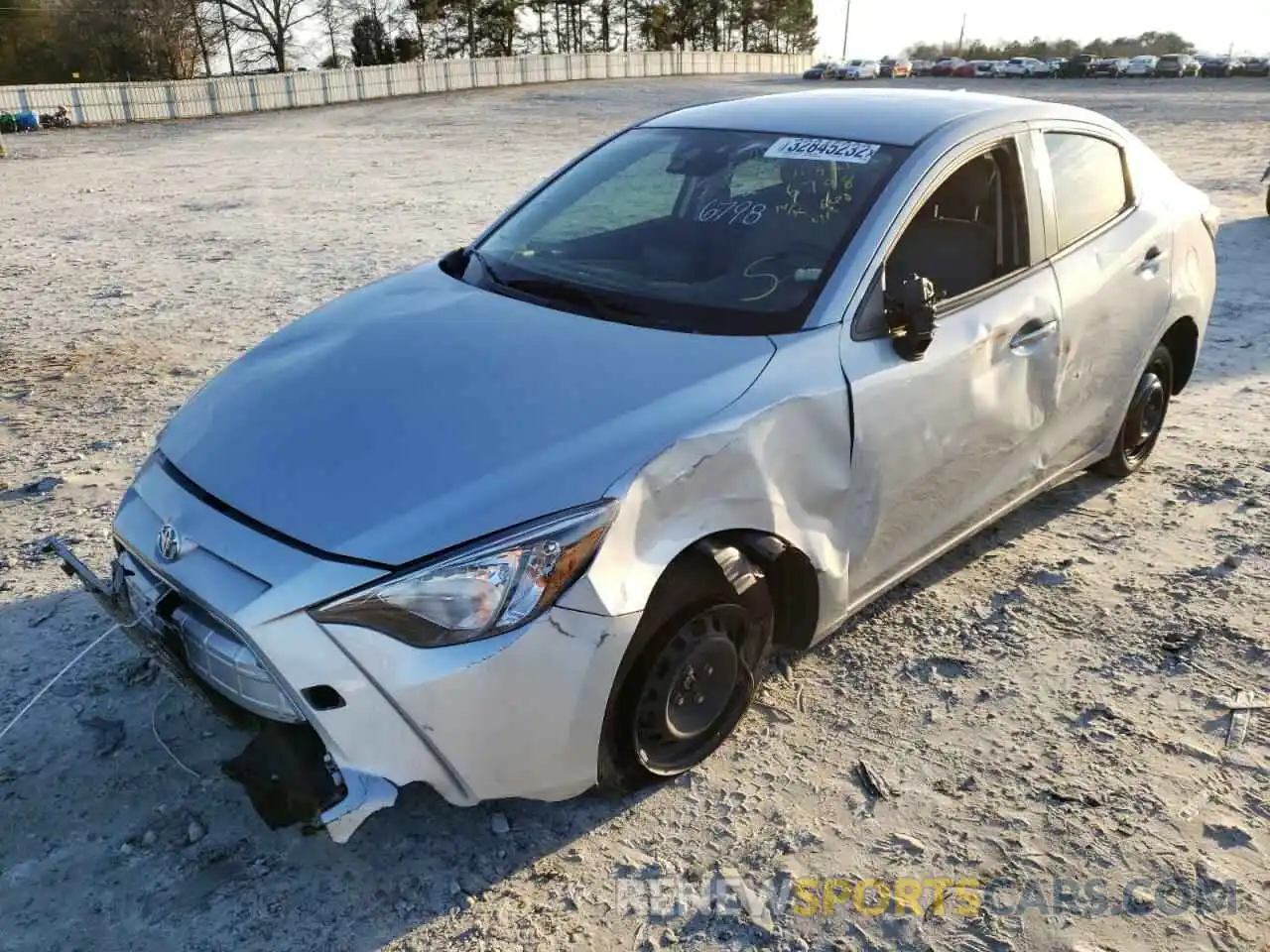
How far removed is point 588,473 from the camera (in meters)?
2.43

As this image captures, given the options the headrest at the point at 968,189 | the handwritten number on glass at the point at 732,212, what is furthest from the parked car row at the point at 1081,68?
the handwritten number on glass at the point at 732,212

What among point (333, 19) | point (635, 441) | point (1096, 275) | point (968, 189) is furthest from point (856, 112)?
point (333, 19)

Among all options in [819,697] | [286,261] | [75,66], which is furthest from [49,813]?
[75,66]

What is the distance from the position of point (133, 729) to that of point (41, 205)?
41.2 feet

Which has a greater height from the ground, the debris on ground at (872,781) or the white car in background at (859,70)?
the debris on ground at (872,781)

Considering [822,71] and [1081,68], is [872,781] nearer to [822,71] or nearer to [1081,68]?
[1081,68]

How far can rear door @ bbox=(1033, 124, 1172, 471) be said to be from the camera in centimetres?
375

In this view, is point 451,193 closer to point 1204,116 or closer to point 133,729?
point 133,729

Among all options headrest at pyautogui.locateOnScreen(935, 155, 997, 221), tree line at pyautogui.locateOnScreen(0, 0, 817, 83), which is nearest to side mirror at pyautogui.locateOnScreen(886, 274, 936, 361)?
headrest at pyautogui.locateOnScreen(935, 155, 997, 221)

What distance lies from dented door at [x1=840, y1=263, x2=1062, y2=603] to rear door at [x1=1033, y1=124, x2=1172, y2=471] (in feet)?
0.48

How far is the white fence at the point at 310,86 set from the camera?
29.5 m

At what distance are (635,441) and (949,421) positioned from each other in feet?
4.05

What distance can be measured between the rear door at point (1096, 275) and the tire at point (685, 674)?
1.63 m

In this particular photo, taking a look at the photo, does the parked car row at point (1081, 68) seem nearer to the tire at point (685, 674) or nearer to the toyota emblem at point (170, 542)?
the tire at point (685, 674)
